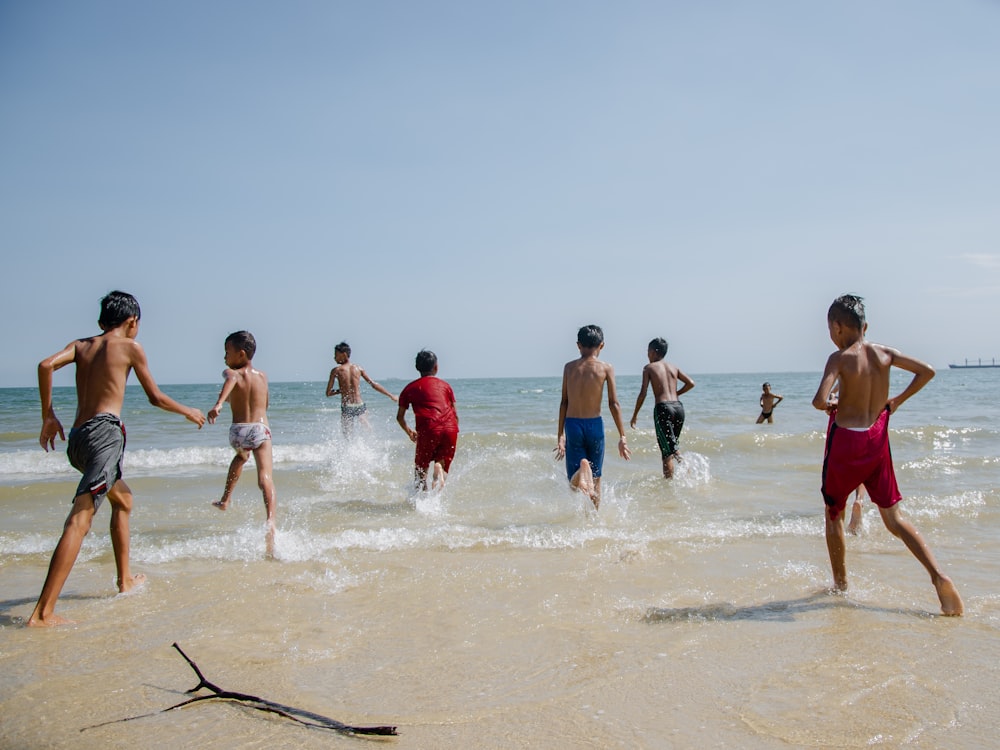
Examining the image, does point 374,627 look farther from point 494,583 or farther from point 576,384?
point 576,384

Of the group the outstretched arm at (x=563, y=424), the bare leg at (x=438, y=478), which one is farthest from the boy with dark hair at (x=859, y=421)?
the bare leg at (x=438, y=478)

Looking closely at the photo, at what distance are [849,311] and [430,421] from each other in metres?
4.76

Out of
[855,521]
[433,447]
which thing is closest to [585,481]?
[433,447]

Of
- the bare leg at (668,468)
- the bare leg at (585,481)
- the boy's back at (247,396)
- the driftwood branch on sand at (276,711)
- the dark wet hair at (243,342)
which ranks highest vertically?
the dark wet hair at (243,342)

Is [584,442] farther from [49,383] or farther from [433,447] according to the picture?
[49,383]

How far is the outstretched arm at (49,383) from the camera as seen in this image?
152 inches

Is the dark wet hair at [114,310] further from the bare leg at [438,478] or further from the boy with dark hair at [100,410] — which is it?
the bare leg at [438,478]

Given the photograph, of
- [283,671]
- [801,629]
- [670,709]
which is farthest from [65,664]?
[801,629]

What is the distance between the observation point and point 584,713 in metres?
2.61

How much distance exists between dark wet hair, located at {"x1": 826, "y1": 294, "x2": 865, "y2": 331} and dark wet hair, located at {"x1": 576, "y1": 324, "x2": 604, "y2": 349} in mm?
2904

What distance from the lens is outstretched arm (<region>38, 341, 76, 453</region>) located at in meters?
3.86

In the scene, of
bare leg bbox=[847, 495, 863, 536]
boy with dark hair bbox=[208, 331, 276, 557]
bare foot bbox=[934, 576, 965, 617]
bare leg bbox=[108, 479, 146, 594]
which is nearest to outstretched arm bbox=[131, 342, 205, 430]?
bare leg bbox=[108, 479, 146, 594]

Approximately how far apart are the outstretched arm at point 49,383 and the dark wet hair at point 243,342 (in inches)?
68.3

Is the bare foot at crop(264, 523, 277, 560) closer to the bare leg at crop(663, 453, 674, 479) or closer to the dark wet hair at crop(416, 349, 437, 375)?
the dark wet hair at crop(416, 349, 437, 375)
